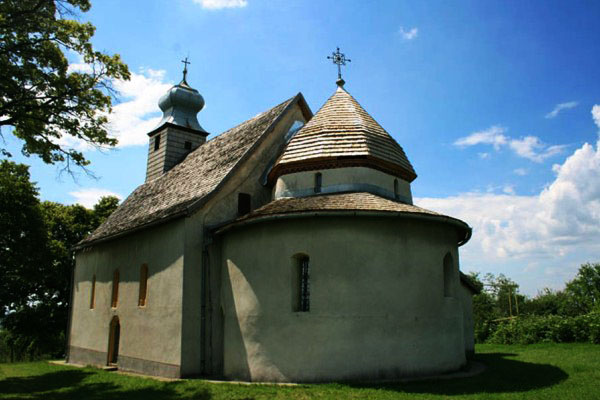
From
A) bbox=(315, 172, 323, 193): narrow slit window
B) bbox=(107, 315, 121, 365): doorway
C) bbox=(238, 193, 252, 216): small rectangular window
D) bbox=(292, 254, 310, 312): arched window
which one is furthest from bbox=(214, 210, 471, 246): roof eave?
bbox=(107, 315, 121, 365): doorway

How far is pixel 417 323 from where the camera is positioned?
41.3 feet

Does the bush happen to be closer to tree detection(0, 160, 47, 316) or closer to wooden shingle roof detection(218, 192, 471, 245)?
wooden shingle roof detection(218, 192, 471, 245)

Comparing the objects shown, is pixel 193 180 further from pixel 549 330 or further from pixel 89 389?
pixel 549 330

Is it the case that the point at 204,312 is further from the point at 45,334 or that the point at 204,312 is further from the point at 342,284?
the point at 45,334

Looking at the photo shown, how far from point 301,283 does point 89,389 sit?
6.88 m

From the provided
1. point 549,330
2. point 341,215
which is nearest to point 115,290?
point 341,215

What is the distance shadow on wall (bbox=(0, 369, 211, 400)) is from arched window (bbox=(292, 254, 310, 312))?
131 inches

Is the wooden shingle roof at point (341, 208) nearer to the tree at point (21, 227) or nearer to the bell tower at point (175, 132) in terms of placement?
the bell tower at point (175, 132)

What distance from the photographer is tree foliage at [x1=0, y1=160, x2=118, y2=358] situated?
83.5ft

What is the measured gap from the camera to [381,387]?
10992 millimetres

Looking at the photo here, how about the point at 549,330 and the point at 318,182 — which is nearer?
the point at 318,182

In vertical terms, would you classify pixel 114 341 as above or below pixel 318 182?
below

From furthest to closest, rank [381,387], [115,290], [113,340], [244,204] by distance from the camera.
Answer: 1. [115,290]
2. [113,340]
3. [244,204]
4. [381,387]

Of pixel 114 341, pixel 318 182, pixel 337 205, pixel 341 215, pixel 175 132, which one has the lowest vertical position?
pixel 114 341
